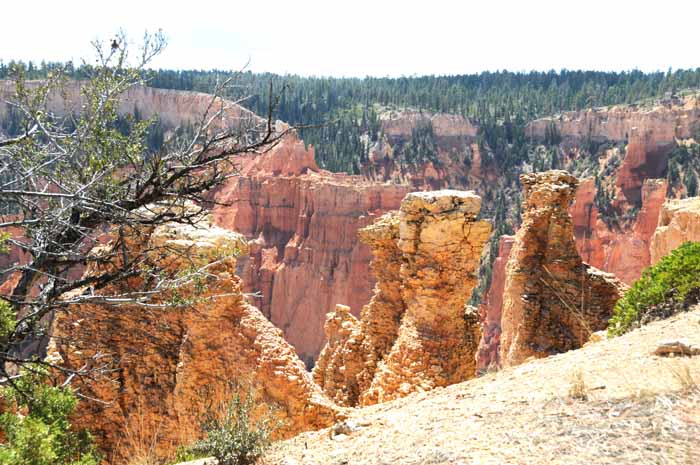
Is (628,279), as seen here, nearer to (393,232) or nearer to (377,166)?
(393,232)

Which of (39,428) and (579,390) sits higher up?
(579,390)

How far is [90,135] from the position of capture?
5.83 meters

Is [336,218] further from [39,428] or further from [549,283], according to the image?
[39,428]

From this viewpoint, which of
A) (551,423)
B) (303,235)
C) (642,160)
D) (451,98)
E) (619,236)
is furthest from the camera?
(451,98)

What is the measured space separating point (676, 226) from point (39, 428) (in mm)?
14238

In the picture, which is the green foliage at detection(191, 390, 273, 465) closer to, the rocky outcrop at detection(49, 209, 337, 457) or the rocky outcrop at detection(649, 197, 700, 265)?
the rocky outcrop at detection(49, 209, 337, 457)

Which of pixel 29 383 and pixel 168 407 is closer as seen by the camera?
pixel 29 383

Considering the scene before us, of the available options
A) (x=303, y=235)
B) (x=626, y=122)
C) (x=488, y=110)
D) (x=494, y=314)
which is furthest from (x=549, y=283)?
(x=488, y=110)

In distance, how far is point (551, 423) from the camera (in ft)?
13.4

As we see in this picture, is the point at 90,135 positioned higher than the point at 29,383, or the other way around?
the point at 90,135

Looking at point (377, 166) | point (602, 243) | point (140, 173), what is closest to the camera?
point (140, 173)

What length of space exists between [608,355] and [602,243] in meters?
39.3

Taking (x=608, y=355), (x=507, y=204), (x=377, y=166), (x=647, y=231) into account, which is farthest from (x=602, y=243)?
(x=608, y=355)

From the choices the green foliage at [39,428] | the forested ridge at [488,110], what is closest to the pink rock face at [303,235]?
the forested ridge at [488,110]
